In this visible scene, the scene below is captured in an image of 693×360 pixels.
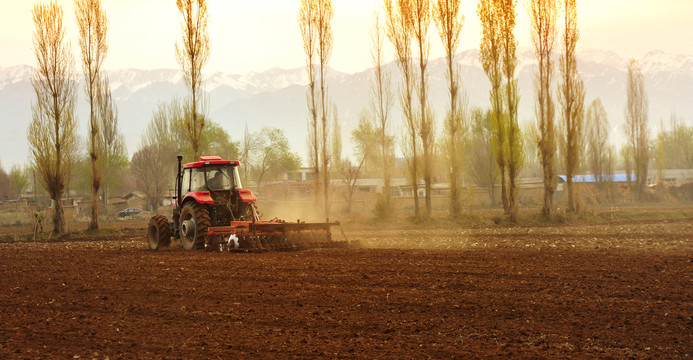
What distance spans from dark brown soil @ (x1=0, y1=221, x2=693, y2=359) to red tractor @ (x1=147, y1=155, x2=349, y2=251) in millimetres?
1194

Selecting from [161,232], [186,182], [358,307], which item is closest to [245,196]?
[186,182]

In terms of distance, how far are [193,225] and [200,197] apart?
2.75ft

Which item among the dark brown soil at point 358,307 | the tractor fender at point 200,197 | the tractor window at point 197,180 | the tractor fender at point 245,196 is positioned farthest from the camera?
the tractor window at point 197,180

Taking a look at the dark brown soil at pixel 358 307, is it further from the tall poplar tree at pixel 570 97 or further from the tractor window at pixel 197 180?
the tall poplar tree at pixel 570 97

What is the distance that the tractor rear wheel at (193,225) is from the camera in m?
16.5

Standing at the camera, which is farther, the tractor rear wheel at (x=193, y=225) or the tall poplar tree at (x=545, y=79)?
the tall poplar tree at (x=545, y=79)

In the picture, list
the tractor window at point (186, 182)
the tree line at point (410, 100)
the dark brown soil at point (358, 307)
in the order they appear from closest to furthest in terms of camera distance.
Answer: the dark brown soil at point (358, 307) → the tractor window at point (186, 182) → the tree line at point (410, 100)

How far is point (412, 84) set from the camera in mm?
31453

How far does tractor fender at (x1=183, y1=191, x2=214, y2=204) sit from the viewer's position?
1644 centimetres

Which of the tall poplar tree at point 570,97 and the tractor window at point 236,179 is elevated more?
the tall poplar tree at point 570,97

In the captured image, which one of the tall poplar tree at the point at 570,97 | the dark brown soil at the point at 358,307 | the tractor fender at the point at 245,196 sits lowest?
the dark brown soil at the point at 358,307

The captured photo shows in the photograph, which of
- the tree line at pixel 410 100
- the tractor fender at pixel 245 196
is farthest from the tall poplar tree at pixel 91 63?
the tractor fender at pixel 245 196

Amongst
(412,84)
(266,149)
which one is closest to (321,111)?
(412,84)

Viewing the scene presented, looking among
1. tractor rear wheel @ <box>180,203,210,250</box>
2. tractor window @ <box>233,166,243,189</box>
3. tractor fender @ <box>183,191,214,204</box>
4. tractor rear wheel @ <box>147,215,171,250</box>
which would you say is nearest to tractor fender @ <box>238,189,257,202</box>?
tractor window @ <box>233,166,243,189</box>
